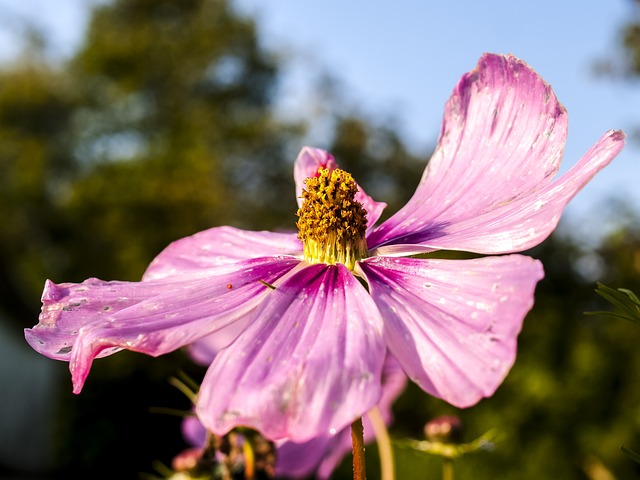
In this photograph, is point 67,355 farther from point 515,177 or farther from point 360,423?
point 515,177

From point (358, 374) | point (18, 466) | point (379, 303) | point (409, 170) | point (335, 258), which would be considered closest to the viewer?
point (358, 374)

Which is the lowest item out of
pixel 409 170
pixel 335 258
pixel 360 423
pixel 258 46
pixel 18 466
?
pixel 18 466

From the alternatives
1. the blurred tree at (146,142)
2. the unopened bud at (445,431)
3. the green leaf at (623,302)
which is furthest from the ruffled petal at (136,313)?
the blurred tree at (146,142)

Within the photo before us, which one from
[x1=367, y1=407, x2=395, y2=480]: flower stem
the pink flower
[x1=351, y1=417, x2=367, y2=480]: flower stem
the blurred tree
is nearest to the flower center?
the pink flower

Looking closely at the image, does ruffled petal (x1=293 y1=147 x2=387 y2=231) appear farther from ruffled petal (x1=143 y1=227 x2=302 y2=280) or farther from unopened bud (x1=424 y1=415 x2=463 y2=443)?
unopened bud (x1=424 y1=415 x2=463 y2=443)

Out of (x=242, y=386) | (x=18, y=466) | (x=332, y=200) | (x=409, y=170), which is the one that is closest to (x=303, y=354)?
(x=242, y=386)

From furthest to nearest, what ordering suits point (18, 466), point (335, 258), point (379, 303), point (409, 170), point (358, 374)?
point (409, 170)
point (18, 466)
point (335, 258)
point (379, 303)
point (358, 374)

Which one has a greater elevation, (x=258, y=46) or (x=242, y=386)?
(x=258, y=46)

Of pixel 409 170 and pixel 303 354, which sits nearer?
pixel 303 354
